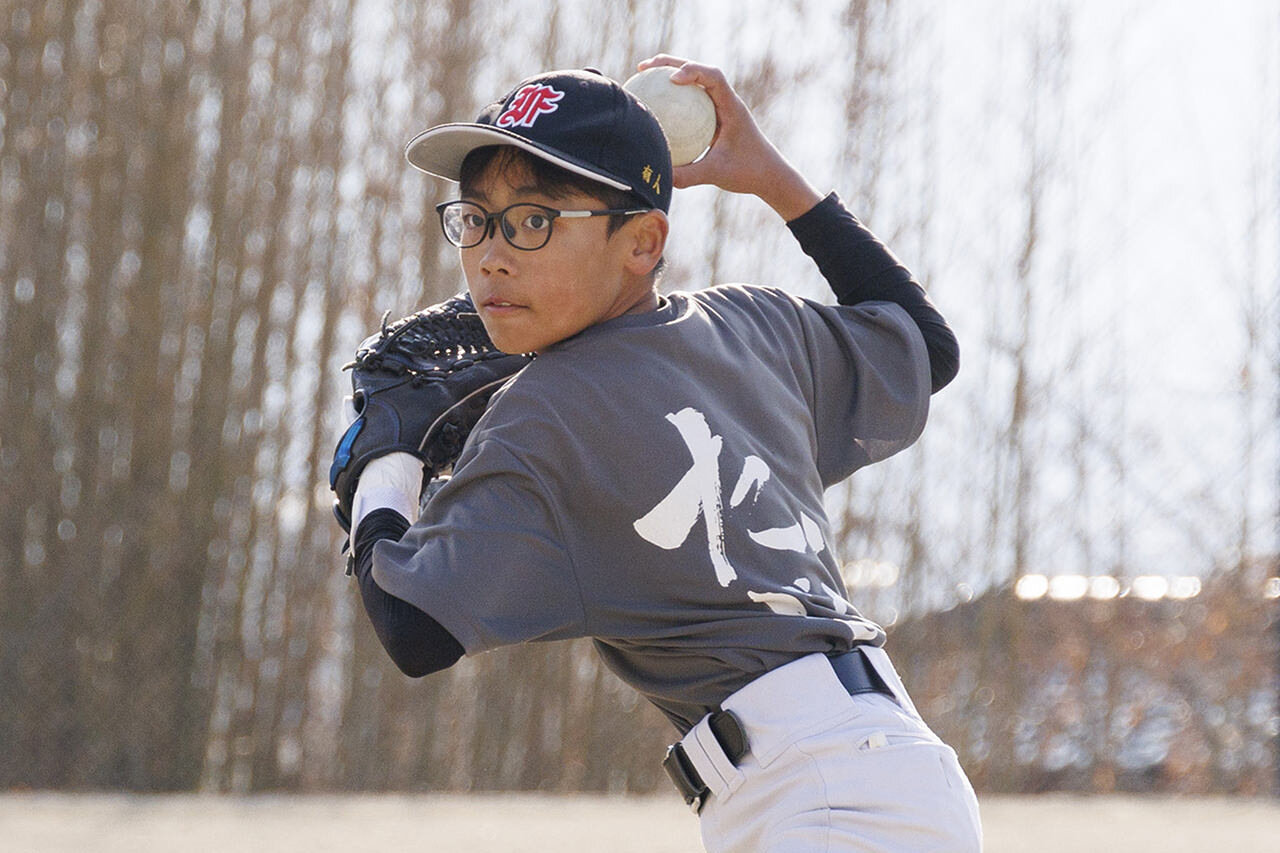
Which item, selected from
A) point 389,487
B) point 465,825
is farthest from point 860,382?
point 465,825

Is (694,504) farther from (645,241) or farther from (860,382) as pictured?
(860,382)

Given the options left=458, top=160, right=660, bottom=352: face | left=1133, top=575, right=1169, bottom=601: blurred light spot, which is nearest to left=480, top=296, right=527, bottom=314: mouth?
left=458, top=160, right=660, bottom=352: face

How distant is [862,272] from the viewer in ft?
9.06

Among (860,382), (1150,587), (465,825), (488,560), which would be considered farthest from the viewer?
(1150,587)

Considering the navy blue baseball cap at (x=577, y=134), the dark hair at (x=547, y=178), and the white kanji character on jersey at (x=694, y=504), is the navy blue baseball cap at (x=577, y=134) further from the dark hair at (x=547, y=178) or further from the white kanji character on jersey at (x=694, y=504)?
the white kanji character on jersey at (x=694, y=504)

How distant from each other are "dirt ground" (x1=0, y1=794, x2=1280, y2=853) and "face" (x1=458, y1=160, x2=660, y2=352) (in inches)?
119

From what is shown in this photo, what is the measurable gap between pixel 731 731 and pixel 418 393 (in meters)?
0.69

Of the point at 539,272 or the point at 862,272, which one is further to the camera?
the point at 862,272

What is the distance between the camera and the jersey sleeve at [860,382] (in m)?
2.53

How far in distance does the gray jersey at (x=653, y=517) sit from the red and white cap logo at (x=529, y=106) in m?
0.32

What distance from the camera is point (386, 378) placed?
7.69ft

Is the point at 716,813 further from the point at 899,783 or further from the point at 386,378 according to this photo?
the point at 386,378

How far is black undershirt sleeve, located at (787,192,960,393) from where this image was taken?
8.99 feet

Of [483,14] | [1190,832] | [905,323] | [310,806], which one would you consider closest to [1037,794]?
[1190,832]
